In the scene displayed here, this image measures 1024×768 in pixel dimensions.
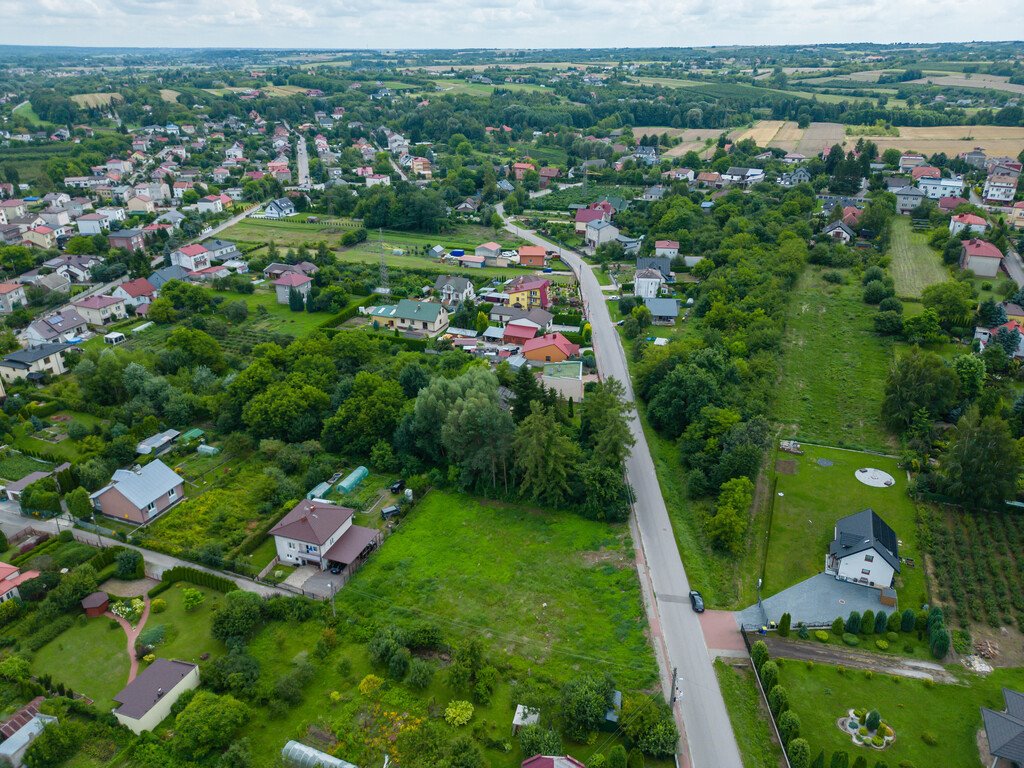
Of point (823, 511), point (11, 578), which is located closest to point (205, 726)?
point (11, 578)

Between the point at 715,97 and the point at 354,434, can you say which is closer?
the point at 354,434

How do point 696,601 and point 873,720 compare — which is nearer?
point 873,720

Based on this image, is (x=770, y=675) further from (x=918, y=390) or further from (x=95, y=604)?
(x=95, y=604)

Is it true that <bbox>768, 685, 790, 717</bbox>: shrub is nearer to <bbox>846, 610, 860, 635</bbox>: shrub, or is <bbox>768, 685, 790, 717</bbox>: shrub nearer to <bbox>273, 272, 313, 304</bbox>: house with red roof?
<bbox>846, 610, 860, 635</bbox>: shrub

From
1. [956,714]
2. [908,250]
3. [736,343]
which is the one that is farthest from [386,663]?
[908,250]

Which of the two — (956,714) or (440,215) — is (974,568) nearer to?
(956,714)

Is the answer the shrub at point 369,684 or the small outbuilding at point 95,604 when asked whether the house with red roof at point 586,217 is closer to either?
the small outbuilding at point 95,604
